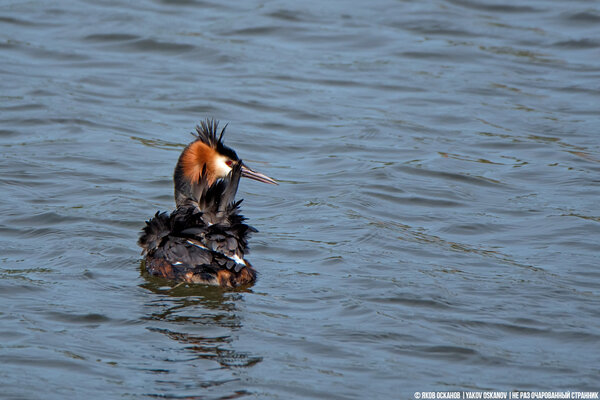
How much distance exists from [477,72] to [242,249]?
7821 millimetres

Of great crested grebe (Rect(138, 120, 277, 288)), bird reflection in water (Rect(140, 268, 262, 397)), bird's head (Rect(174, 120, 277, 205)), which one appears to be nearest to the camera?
bird reflection in water (Rect(140, 268, 262, 397))

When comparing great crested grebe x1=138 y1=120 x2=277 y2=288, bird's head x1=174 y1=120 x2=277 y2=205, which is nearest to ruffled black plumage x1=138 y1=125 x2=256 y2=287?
great crested grebe x1=138 y1=120 x2=277 y2=288

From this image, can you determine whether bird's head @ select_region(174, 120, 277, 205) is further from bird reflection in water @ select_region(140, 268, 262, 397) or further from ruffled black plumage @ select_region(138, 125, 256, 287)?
bird reflection in water @ select_region(140, 268, 262, 397)

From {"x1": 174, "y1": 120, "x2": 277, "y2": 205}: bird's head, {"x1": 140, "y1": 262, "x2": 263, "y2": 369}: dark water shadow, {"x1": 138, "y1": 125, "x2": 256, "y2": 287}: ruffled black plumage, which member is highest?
{"x1": 174, "y1": 120, "x2": 277, "y2": 205}: bird's head

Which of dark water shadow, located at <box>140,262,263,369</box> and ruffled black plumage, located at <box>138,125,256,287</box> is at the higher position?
ruffled black plumage, located at <box>138,125,256,287</box>

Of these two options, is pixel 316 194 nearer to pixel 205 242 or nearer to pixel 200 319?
pixel 205 242

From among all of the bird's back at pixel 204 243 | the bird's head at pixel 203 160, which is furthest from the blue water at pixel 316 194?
the bird's head at pixel 203 160

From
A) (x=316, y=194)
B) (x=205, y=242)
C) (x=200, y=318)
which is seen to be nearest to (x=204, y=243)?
(x=205, y=242)

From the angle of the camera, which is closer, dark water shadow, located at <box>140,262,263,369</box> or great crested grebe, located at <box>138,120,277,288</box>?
dark water shadow, located at <box>140,262,263,369</box>

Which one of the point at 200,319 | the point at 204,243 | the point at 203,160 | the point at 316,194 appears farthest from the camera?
the point at 316,194

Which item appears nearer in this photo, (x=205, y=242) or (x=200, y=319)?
(x=200, y=319)

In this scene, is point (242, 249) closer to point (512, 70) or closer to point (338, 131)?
point (338, 131)

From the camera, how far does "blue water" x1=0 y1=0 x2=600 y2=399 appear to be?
5.77 metres

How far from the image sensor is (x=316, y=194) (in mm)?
9648
